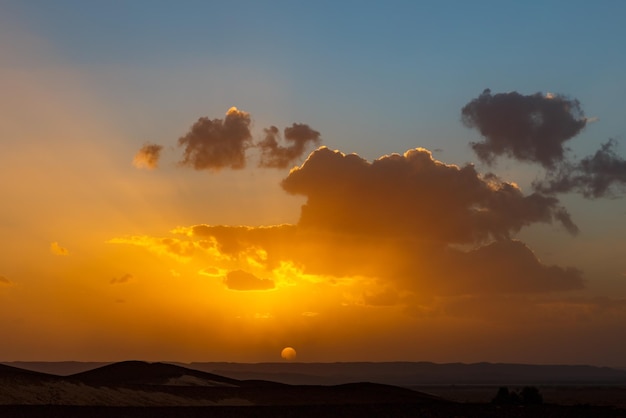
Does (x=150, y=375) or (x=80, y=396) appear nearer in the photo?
(x=80, y=396)

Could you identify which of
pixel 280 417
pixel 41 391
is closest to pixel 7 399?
pixel 41 391

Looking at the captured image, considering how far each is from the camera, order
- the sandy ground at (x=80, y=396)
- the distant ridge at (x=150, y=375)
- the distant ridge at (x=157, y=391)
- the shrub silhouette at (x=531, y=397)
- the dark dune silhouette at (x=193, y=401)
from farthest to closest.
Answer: the shrub silhouette at (x=531, y=397) → the distant ridge at (x=150, y=375) → the distant ridge at (x=157, y=391) → the sandy ground at (x=80, y=396) → the dark dune silhouette at (x=193, y=401)

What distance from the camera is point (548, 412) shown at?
232 feet

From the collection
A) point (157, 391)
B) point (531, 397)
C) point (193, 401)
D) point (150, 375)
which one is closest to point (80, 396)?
point (157, 391)

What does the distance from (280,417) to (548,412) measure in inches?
1089

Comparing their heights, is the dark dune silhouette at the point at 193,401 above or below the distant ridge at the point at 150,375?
below

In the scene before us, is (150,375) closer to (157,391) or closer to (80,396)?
(157,391)

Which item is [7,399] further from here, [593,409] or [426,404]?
[593,409]

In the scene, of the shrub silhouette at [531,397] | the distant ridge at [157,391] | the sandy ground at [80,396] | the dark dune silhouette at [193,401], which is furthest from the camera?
the shrub silhouette at [531,397]

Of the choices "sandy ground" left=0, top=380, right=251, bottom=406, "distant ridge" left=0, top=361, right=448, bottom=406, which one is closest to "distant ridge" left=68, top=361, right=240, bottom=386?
"distant ridge" left=0, top=361, right=448, bottom=406

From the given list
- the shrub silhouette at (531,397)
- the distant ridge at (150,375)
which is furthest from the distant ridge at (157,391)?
the shrub silhouette at (531,397)

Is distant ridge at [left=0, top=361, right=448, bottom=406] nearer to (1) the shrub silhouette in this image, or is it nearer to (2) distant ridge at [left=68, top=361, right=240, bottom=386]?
(2) distant ridge at [left=68, top=361, right=240, bottom=386]

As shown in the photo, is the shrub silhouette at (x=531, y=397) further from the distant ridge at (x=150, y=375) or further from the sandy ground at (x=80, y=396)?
the sandy ground at (x=80, y=396)

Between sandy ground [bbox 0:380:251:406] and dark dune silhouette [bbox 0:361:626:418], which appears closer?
dark dune silhouette [bbox 0:361:626:418]
